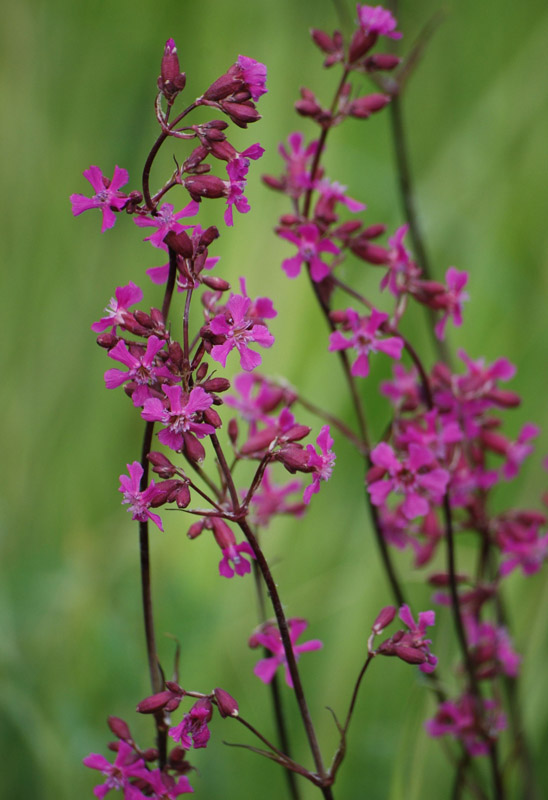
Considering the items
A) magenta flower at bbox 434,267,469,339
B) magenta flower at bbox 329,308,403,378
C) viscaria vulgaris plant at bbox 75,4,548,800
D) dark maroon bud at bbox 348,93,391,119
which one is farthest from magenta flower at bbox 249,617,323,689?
dark maroon bud at bbox 348,93,391,119

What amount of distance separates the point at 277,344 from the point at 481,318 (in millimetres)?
430

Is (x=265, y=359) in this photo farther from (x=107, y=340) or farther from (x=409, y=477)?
(x=107, y=340)

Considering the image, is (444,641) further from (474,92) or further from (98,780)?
(474,92)

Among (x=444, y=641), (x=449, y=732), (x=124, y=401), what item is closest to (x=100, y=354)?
(x=124, y=401)

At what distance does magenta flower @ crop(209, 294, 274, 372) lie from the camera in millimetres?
626

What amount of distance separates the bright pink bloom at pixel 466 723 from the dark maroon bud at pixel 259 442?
356mm

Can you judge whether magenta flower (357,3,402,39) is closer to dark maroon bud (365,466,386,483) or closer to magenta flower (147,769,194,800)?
dark maroon bud (365,466,386,483)

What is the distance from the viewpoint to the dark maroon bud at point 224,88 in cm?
64

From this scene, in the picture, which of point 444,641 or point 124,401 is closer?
point 444,641

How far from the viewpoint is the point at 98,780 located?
4.13ft

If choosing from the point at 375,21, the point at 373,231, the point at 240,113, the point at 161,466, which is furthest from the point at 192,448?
the point at 375,21

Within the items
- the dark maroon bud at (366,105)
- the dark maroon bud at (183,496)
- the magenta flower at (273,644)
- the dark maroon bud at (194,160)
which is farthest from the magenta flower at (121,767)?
the dark maroon bud at (366,105)

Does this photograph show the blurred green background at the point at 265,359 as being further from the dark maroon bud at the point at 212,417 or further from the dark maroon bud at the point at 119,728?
the dark maroon bud at the point at 212,417

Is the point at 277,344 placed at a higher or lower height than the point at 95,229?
lower
